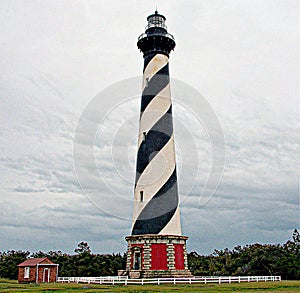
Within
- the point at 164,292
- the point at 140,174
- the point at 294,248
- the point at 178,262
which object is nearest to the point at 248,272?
the point at 294,248

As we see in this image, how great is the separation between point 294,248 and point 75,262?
2042 centimetres

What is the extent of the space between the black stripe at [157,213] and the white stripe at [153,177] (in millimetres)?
305

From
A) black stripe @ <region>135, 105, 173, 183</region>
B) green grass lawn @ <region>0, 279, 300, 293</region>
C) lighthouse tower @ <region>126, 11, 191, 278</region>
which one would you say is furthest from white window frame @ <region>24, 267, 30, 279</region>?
black stripe @ <region>135, 105, 173, 183</region>

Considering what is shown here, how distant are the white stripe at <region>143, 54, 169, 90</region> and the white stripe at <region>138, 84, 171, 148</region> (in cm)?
152

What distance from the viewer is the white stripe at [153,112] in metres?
28.3

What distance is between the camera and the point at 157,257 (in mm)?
25656

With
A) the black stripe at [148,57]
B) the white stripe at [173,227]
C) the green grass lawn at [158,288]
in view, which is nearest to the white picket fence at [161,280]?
the green grass lawn at [158,288]

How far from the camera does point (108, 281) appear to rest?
961 inches

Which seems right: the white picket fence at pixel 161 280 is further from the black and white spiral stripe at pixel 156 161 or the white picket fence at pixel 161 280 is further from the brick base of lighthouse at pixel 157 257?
the black and white spiral stripe at pixel 156 161

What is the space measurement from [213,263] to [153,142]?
1873cm

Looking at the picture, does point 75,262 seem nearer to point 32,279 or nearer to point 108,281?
point 32,279

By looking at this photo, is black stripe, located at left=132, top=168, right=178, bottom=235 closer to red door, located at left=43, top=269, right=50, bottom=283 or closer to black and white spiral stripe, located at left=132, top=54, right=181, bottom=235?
black and white spiral stripe, located at left=132, top=54, right=181, bottom=235

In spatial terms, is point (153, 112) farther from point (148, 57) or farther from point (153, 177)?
point (153, 177)

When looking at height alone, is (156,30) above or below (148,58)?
above
